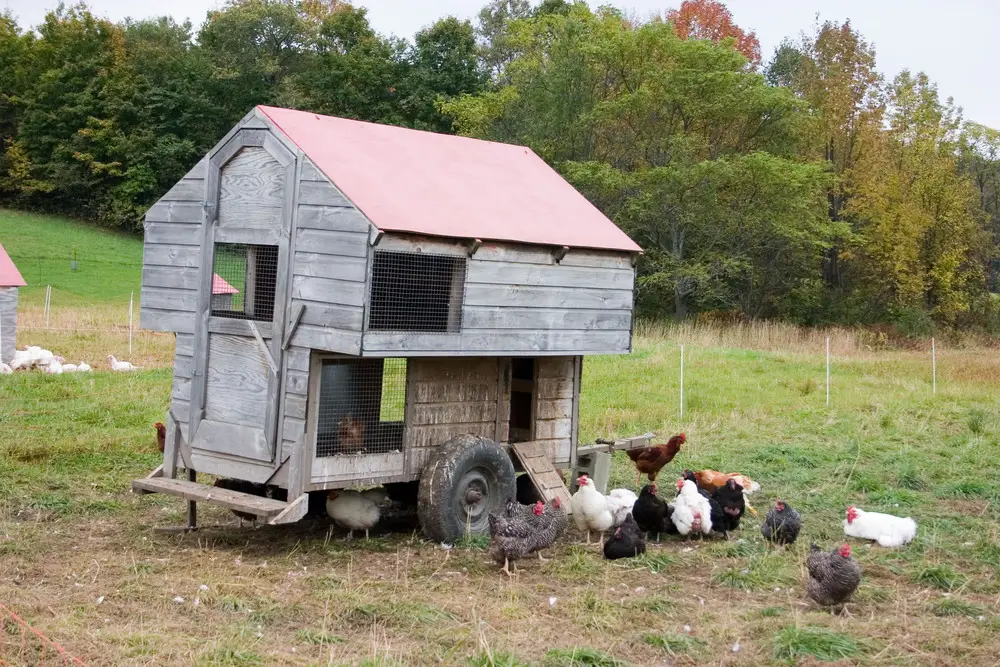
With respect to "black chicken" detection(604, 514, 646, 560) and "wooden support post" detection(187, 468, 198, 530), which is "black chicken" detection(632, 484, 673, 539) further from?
"wooden support post" detection(187, 468, 198, 530)

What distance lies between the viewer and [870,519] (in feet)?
29.0

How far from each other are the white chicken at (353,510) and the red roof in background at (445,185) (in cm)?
253

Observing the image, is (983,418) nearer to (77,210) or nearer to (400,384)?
(400,384)

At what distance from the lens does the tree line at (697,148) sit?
35.8 metres

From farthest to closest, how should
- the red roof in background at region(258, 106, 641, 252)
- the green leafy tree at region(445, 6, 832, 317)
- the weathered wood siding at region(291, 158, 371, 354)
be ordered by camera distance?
the green leafy tree at region(445, 6, 832, 317) → the red roof in background at region(258, 106, 641, 252) → the weathered wood siding at region(291, 158, 371, 354)

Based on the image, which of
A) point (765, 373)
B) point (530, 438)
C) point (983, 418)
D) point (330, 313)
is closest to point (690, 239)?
point (765, 373)

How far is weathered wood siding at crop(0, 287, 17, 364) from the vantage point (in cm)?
1909

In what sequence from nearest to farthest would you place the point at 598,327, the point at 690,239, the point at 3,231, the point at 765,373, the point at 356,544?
the point at 356,544 → the point at 598,327 → the point at 765,373 → the point at 690,239 → the point at 3,231

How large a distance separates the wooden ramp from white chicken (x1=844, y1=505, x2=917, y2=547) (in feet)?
8.17

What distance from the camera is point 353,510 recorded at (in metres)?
8.88

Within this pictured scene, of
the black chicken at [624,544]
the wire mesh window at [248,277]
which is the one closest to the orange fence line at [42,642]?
the wire mesh window at [248,277]

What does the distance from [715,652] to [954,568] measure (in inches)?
121

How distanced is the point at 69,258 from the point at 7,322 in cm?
2536

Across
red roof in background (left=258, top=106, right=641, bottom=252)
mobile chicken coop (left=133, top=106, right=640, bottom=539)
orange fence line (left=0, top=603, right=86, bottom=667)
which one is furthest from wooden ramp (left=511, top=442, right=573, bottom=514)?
orange fence line (left=0, top=603, right=86, bottom=667)
